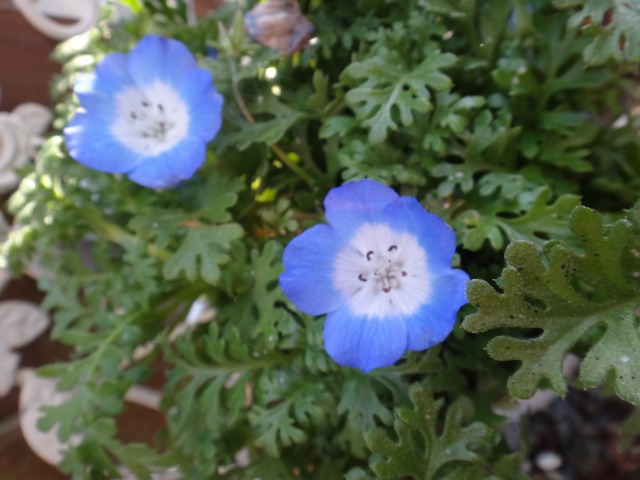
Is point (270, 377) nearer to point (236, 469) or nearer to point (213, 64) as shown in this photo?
point (236, 469)

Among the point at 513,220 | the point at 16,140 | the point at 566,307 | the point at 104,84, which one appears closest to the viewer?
the point at 566,307

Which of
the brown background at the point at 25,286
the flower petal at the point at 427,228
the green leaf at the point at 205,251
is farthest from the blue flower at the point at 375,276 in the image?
the brown background at the point at 25,286

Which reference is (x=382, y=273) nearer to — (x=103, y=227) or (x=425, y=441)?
(x=425, y=441)

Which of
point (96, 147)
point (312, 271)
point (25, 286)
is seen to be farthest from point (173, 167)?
point (25, 286)

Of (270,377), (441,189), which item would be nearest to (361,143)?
(441,189)

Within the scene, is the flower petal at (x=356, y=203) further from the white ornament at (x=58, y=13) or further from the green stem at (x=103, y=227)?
the white ornament at (x=58, y=13)
